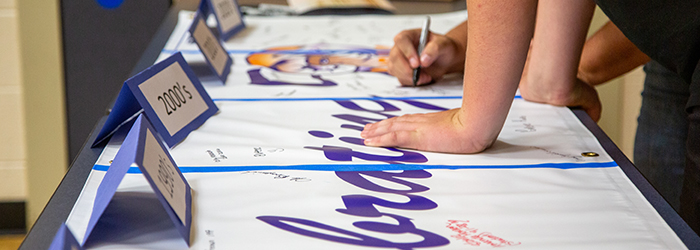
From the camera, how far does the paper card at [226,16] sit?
1463 millimetres

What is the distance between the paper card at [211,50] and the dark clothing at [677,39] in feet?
2.38

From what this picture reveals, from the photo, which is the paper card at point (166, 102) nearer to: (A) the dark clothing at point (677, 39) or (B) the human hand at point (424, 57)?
(B) the human hand at point (424, 57)

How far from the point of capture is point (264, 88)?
1125 millimetres

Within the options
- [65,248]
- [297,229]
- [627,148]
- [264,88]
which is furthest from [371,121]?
[627,148]

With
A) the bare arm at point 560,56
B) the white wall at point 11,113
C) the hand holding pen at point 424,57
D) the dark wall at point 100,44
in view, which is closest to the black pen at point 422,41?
the hand holding pen at point 424,57

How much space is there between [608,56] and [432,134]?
0.53m

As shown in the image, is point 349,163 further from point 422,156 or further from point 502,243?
point 502,243

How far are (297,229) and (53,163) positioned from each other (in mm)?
1943

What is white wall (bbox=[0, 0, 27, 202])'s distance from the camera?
2068 mm

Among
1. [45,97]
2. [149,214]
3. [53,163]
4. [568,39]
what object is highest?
[568,39]

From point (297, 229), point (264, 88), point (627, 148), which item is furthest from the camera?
point (627, 148)

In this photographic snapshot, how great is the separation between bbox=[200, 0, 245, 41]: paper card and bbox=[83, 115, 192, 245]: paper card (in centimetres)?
87

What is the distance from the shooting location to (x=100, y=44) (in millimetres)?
2059
